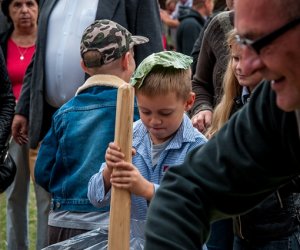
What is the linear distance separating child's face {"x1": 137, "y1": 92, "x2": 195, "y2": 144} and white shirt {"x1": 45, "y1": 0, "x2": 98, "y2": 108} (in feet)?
4.88

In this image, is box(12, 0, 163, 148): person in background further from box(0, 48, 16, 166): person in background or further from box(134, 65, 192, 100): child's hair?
box(134, 65, 192, 100): child's hair

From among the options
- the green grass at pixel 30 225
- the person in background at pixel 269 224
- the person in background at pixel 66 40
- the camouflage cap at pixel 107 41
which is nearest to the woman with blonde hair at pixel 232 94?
the person in background at pixel 269 224

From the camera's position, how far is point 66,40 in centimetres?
552

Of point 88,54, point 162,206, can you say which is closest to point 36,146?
point 88,54

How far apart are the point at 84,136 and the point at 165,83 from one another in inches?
23.2

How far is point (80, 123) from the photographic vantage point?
4.46 meters

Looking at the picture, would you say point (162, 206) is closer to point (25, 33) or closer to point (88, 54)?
point (88, 54)

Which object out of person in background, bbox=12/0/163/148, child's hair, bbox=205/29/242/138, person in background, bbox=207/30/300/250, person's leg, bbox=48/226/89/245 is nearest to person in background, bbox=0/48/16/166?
person in background, bbox=12/0/163/148

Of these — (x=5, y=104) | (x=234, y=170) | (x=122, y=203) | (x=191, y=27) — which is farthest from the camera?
(x=191, y=27)

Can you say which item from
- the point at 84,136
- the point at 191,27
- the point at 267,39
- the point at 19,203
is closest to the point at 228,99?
the point at 84,136

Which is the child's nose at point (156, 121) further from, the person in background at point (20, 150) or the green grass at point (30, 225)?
the green grass at point (30, 225)

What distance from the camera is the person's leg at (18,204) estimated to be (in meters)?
6.74

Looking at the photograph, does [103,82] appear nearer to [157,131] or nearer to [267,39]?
[157,131]

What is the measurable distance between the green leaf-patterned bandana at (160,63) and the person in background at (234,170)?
1.55 meters
